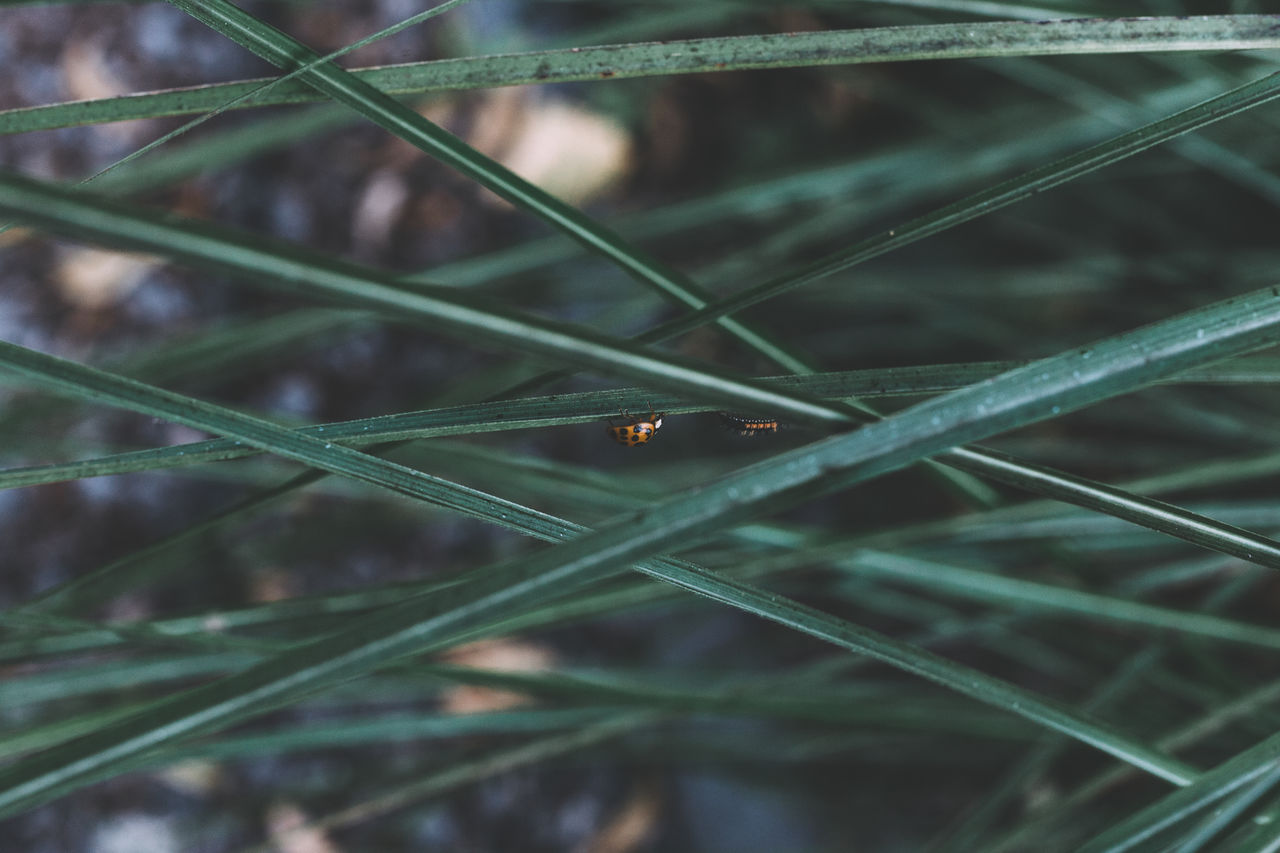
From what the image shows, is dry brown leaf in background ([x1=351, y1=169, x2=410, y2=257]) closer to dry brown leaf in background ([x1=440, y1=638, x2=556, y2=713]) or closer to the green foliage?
the green foliage

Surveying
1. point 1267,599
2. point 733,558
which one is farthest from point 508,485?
point 1267,599

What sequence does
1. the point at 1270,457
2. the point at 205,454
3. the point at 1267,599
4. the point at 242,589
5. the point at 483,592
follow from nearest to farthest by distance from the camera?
the point at 483,592 < the point at 205,454 < the point at 1270,457 < the point at 1267,599 < the point at 242,589

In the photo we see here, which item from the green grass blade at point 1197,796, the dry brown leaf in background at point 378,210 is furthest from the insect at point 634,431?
the dry brown leaf in background at point 378,210

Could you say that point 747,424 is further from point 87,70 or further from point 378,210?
point 87,70

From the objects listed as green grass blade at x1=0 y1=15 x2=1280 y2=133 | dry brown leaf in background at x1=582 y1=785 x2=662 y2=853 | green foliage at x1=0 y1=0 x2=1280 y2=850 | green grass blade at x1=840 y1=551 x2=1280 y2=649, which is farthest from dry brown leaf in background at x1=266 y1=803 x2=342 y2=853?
green grass blade at x1=0 y1=15 x2=1280 y2=133

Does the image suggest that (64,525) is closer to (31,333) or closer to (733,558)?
(31,333)

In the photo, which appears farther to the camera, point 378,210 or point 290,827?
point 378,210

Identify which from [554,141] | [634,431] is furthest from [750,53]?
[554,141]
